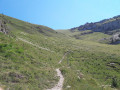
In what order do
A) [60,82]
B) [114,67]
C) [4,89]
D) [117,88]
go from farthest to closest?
1. [114,67]
2. [117,88]
3. [60,82]
4. [4,89]

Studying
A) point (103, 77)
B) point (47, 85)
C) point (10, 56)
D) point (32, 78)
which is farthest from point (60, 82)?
point (103, 77)

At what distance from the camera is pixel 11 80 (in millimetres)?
12250

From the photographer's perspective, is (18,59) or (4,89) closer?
(4,89)

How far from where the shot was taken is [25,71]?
1469cm

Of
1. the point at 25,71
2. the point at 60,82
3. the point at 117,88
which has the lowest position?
the point at 117,88

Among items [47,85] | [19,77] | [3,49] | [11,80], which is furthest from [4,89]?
[3,49]

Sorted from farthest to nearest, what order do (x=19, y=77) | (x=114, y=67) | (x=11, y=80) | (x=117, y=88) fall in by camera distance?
(x=114, y=67)
(x=117, y=88)
(x=19, y=77)
(x=11, y=80)

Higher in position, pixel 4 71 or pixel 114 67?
pixel 4 71

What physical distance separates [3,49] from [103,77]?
2476 cm

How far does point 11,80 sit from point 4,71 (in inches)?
72.7

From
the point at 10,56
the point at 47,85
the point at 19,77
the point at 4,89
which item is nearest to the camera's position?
the point at 4,89

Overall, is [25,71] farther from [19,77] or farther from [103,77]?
[103,77]

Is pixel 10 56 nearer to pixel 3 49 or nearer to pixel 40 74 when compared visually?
pixel 3 49

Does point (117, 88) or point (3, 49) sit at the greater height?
point (3, 49)
